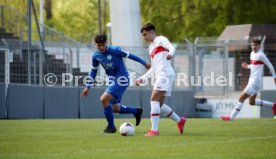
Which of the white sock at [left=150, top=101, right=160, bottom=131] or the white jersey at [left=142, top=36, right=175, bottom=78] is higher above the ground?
the white jersey at [left=142, top=36, right=175, bottom=78]

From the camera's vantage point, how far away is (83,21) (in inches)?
2475

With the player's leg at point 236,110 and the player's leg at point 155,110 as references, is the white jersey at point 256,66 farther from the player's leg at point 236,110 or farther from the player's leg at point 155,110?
the player's leg at point 155,110

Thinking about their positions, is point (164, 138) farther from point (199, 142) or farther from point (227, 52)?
point (227, 52)

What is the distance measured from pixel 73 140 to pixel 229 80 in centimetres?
1769

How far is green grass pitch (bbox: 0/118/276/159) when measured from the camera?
10.1 m

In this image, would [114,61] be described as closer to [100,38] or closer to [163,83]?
A: [100,38]

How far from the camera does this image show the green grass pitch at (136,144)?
10.1m

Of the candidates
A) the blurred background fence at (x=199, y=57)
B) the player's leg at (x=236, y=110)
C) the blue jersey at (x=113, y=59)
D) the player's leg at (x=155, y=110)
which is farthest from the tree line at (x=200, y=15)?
the player's leg at (x=155, y=110)

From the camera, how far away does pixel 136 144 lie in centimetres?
1168

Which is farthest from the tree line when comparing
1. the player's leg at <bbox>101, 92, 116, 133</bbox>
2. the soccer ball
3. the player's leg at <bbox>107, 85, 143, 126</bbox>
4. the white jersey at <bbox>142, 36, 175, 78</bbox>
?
the soccer ball

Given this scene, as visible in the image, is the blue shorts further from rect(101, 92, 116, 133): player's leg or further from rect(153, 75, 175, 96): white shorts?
rect(153, 75, 175, 96): white shorts

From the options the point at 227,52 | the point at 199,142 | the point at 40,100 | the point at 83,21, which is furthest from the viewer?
the point at 83,21

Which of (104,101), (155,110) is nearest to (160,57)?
(155,110)

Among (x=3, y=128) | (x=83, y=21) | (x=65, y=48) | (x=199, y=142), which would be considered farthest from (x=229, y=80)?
(x=83, y=21)
